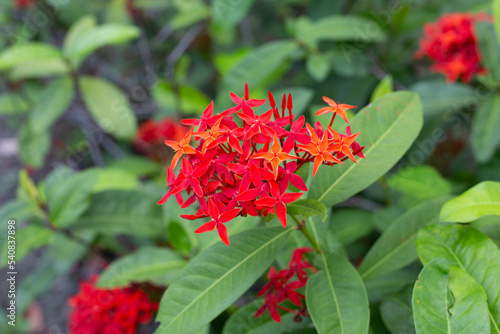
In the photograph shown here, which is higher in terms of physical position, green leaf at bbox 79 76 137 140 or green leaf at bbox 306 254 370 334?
green leaf at bbox 306 254 370 334

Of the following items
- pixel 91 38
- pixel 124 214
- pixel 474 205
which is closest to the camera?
pixel 474 205

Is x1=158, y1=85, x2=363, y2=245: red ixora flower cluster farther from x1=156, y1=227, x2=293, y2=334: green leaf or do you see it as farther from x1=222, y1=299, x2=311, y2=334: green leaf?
x1=222, y1=299, x2=311, y2=334: green leaf

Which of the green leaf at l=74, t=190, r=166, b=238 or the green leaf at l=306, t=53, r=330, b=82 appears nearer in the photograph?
the green leaf at l=74, t=190, r=166, b=238

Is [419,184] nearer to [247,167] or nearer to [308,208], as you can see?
[308,208]

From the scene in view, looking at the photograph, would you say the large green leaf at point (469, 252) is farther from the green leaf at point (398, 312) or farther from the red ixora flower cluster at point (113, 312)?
the red ixora flower cluster at point (113, 312)

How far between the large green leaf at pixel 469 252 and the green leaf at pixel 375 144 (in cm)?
21

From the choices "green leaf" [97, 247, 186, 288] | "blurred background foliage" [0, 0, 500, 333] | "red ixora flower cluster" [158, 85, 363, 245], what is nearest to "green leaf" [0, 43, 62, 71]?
"blurred background foliage" [0, 0, 500, 333]

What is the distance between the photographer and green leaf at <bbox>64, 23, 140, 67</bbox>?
2.28m

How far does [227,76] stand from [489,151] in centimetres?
126

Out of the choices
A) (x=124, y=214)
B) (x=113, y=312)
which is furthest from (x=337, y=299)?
(x=124, y=214)

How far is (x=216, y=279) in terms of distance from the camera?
1065mm

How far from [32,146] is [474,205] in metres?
2.76

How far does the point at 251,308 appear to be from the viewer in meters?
1.30

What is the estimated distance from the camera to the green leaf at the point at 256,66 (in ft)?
7.11
